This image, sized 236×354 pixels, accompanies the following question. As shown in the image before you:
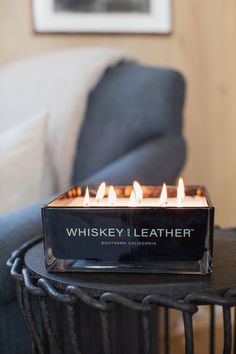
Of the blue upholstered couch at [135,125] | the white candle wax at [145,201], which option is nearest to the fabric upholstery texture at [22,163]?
the blue upholstered couch at [135,125]

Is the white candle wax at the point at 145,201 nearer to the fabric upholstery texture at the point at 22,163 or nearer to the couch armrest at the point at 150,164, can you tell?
the couch armrest at the point at 150,164

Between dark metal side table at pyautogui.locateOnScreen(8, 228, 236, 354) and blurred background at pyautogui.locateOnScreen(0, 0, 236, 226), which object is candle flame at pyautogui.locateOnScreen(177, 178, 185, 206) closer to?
dark metal side table at pyautogui.locateOnScreen(8, 228, 236, 354)

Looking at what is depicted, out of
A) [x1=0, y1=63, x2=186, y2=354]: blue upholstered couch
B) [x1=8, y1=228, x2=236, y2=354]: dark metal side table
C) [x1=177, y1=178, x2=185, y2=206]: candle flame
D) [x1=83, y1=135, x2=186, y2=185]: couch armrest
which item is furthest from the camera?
[x1=0, y1=63, x2=186, y2=354]: blue upholstered couch

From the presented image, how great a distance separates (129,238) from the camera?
571 millimetres

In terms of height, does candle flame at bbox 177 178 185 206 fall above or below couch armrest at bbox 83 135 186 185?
above

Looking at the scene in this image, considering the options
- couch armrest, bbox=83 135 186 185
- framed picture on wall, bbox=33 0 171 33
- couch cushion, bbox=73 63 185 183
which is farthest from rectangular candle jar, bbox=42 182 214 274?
framed picture on wall, bbox=33 0 171 33

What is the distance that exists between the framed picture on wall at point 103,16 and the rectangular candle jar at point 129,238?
3.57ft

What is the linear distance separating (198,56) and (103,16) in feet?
1.22

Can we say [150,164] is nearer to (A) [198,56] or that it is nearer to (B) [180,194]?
(B) [180,194]

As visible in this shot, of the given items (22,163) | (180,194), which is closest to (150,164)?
(22,163)

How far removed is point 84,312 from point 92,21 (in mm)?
1098

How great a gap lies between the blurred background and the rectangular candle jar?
3.60ft

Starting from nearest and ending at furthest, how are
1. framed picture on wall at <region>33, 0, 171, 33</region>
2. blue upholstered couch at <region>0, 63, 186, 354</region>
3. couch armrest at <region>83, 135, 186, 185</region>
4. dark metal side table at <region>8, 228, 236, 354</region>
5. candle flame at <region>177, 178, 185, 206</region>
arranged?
1. dark metal side table at <region>8, 228, 236, 354</region>
2. candle flame at <region>177, 178, 185, 206</region>
3. couch armrest at <region>83, 135, 186, 185</region>
4. blue upholstered couch at <region>0, 63, 186, 354</region>
5. framed picture on wall at <region>33, 0, 171, 33</region>

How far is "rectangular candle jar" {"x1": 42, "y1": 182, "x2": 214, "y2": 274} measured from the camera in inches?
22.1
